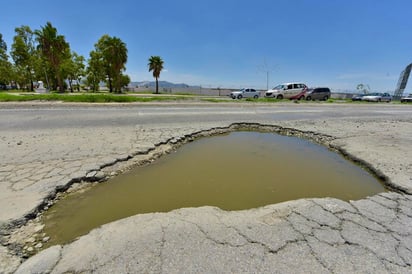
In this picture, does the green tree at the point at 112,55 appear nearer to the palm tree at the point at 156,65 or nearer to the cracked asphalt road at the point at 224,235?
the palm tree at the point at 156,65

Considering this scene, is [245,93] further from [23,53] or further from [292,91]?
[23,53]

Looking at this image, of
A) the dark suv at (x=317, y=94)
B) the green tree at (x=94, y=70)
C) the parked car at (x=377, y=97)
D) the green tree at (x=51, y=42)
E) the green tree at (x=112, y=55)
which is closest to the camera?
the dark suv at (x=317, y=94)

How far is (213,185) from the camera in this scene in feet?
12.3

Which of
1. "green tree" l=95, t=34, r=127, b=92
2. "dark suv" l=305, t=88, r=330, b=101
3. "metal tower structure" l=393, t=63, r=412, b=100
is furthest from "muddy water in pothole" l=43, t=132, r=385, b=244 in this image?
"metal tower structure" l=393, t=63, r=412, b=100

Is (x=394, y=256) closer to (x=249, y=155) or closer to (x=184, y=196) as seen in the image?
(x=184, y=196)

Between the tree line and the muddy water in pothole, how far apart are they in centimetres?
3627

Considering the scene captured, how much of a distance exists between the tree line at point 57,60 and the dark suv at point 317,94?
101 feet

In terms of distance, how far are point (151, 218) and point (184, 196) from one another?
927 millimetres

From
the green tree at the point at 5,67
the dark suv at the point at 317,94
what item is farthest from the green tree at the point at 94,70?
the dark suv at the point at 317,94

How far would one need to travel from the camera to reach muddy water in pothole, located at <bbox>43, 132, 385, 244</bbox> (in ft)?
9.36

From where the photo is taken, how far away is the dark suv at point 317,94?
2390cm

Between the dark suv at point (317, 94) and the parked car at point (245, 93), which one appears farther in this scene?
the parked car at point (245, 93)

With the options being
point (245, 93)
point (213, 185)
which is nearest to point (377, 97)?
point (245, 93)

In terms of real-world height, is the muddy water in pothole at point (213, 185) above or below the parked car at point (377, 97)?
below
